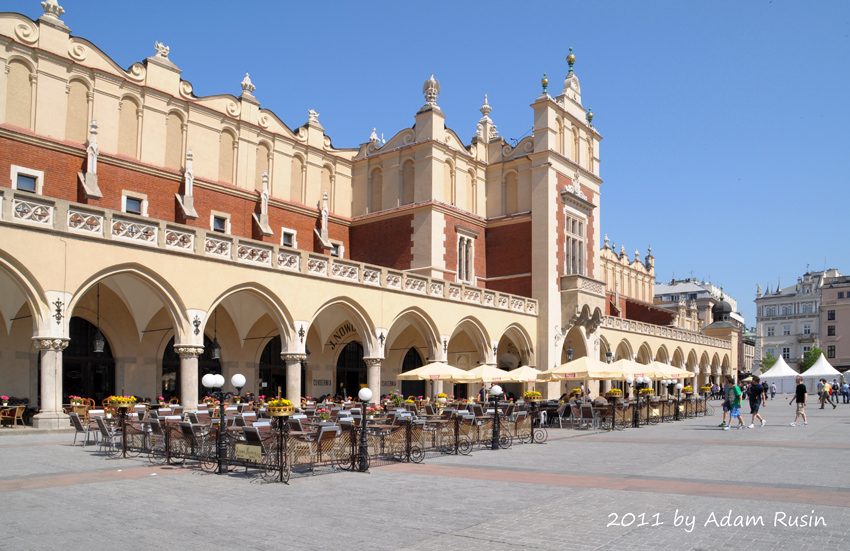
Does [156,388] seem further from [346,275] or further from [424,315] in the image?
[424,315]

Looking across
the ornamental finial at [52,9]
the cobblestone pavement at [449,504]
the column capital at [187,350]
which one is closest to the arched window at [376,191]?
the ornamental finial at [52,9]

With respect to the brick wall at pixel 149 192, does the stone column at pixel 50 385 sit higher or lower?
lower

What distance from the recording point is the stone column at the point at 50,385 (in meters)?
17.5

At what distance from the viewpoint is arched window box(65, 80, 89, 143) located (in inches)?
971

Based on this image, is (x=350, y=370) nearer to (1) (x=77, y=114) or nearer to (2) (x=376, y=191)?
(2) (x=376, y=191)

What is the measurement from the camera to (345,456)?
45.5 ft

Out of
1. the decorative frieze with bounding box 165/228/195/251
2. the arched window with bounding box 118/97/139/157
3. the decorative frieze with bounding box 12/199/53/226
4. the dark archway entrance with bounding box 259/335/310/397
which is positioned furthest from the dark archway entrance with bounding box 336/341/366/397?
the decorative frieze with bounding box 12/199/53/226

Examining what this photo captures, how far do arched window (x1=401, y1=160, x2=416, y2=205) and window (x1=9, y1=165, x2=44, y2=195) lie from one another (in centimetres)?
1615

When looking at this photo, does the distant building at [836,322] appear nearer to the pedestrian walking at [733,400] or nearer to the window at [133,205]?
the pedestrian walking at [733,400]

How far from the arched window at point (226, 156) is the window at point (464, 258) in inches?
445

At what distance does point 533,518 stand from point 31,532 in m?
5.56

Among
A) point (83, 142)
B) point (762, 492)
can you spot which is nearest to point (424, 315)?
point (83, 142)

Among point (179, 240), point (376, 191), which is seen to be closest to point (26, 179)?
point (179, 240)

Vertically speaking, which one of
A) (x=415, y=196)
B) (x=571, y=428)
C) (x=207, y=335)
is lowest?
(x=571, y=428)
